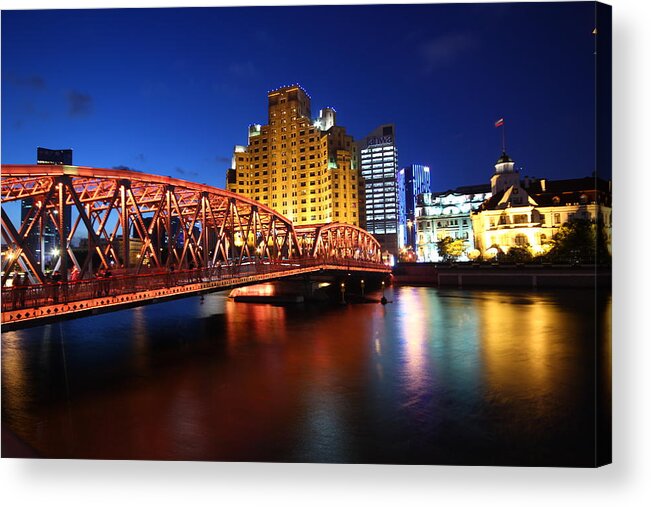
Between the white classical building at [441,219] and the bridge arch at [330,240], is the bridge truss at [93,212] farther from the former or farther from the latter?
the white classical building at [441,219]

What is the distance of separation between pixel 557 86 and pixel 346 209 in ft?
110

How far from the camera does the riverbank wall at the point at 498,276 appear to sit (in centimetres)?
2417

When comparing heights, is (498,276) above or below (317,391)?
above

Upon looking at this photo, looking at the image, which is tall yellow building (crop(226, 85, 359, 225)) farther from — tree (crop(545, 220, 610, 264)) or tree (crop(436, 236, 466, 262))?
tree (crop(436, 236, 466, 262))

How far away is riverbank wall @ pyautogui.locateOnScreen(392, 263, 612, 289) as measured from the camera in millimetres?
24172

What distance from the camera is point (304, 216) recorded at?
28.1 meters

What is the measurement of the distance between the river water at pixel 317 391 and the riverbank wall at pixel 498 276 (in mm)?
9785

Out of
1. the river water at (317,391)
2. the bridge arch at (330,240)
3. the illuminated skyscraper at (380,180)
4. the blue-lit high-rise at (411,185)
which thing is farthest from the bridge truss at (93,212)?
the blue-lit high-rise at (411,185)

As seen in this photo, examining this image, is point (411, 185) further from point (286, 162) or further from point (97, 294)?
point (97, 294)

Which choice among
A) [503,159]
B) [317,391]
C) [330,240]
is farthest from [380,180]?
[317,391]

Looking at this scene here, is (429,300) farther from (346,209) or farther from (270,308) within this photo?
(346,209)

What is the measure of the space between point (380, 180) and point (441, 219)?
31.5 m

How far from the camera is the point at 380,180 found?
81.3 metres

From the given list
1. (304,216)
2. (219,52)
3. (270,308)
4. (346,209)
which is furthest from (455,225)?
(219,52)
